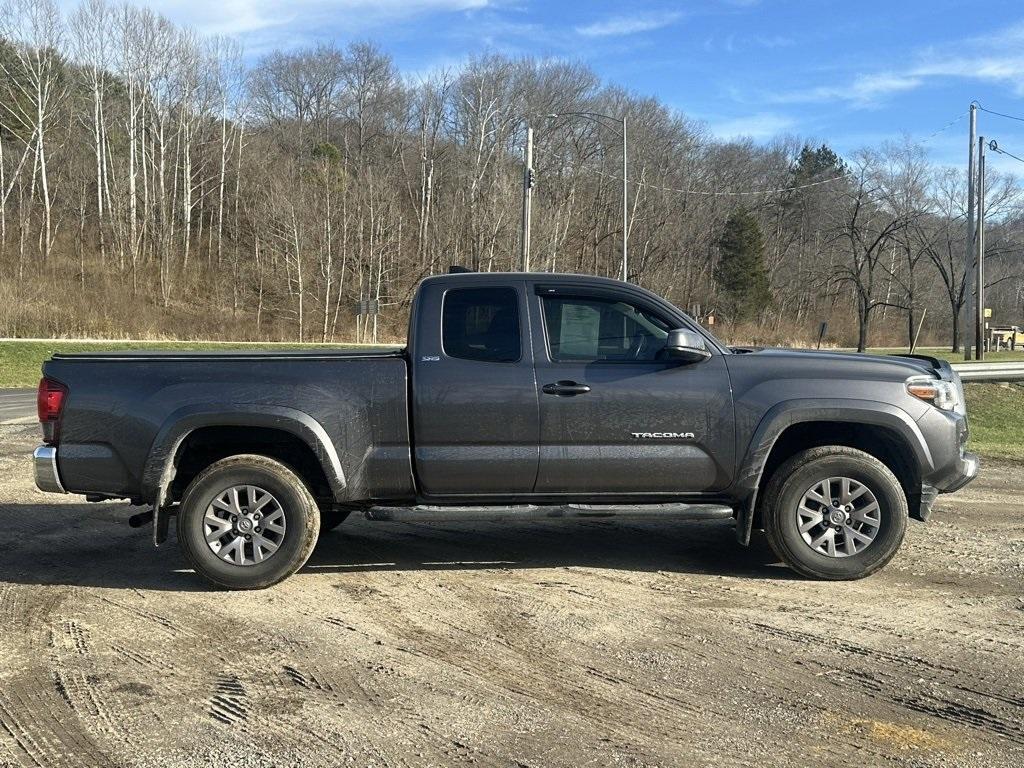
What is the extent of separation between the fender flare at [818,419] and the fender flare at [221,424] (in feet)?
8.99

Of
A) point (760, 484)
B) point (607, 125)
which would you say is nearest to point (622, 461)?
point (760, 484)

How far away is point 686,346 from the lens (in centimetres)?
568

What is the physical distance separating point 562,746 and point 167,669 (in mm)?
2070

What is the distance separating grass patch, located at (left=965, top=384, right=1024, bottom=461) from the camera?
15.9 meters

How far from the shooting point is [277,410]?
5605 mm

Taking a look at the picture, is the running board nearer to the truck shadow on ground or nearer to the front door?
the front door

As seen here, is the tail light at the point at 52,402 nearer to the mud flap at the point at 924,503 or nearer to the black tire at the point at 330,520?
the black tire at the point at 330,520

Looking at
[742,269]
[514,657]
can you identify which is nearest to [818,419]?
[514,657]

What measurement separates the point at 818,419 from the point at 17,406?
17.8 meters

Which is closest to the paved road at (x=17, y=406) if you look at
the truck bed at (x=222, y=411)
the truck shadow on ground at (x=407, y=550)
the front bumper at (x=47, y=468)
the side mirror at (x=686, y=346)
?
the truck shadow on ground at (x=407, y=550)

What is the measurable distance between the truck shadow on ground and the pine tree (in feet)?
222

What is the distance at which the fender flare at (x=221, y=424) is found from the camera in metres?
5.59

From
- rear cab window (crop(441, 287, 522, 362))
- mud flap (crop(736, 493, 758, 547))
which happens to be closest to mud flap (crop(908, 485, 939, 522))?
mud flap (crop(736, 493, 758, 547))

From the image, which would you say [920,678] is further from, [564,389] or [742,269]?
[742,269]
